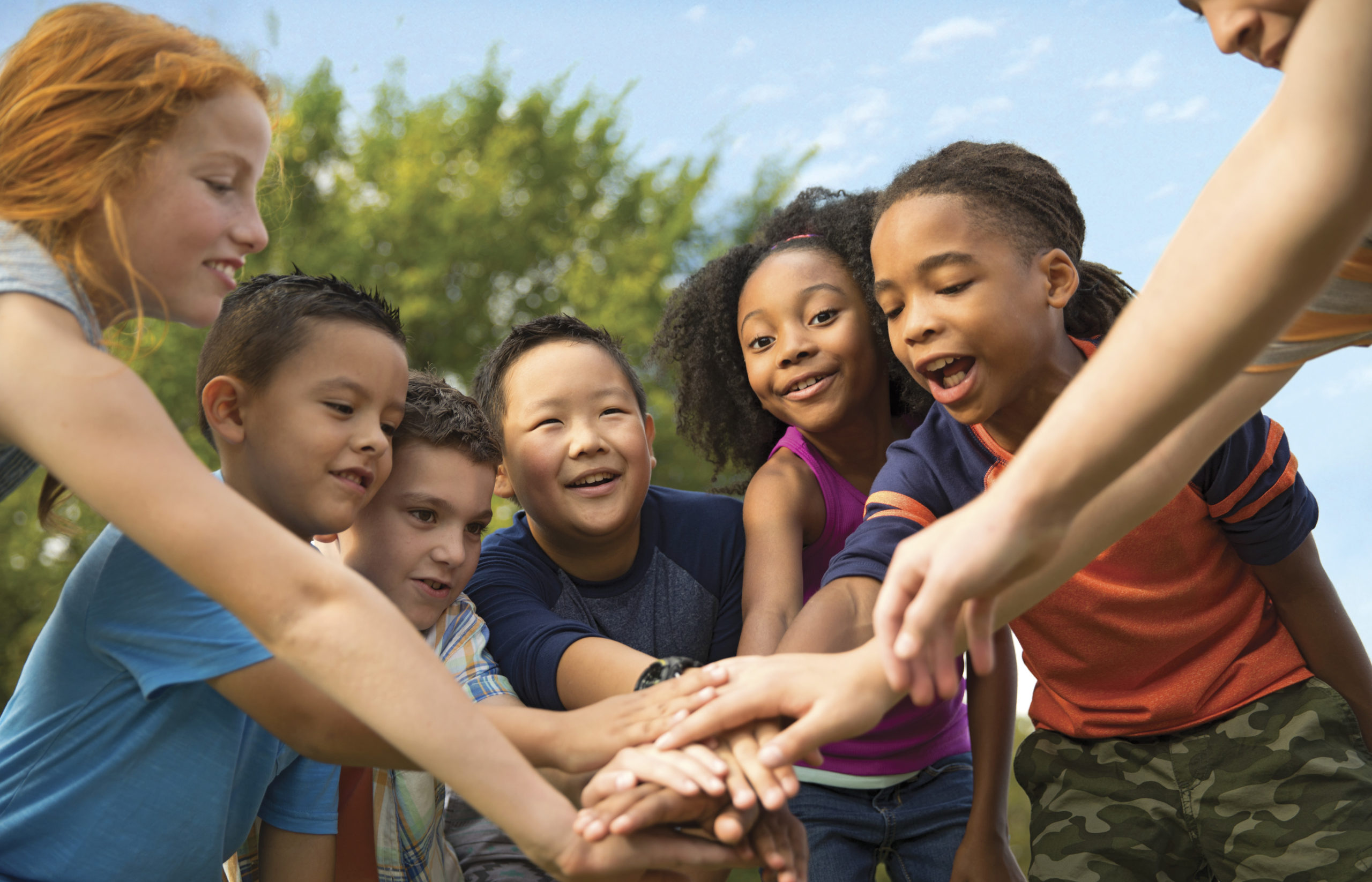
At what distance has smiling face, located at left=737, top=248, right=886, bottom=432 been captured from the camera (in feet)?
10.6

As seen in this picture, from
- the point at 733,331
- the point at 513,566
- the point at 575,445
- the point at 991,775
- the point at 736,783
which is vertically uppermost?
the point at 733,331

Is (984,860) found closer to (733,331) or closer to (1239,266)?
(733,331)

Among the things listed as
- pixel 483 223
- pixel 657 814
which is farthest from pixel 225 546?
pixel 483 223

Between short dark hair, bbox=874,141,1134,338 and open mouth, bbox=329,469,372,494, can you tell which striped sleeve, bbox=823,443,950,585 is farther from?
open mouth, bbox=329,469,372,494

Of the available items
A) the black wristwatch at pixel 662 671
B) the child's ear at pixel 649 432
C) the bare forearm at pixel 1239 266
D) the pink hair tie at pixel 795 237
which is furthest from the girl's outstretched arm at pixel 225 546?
the pink hair tie at pixel 795 237

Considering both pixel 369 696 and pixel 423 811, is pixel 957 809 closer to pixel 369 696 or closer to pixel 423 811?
pixel 423 811

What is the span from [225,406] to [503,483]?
2.92 ft

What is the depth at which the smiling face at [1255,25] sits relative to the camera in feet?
5.61

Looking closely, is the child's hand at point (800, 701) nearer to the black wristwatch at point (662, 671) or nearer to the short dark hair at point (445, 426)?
the black wristwatch at point (662, 671)

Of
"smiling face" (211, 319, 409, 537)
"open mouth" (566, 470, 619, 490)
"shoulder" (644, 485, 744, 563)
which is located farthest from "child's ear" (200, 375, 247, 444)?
"shoulder" (644, 485, 744, 563)

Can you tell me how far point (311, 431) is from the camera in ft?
8.21

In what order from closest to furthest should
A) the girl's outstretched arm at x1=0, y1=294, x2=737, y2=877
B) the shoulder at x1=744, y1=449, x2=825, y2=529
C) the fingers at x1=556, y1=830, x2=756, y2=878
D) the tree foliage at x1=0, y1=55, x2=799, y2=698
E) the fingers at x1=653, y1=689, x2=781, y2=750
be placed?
the girl's outstretched arm at x1=0, y1=294, x2=737, y2=877 < the fingers at x1=556, y1=830, x2=756, y2=878 < the fingers at x1=653, y1=689, x2=781, y2=750 < the shoulder at x1=744, y1=449, x2=825, y2=529 < the tree foliage at x1=0, y1=55, x2=799, y2=698

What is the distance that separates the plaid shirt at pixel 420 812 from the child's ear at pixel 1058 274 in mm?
1730

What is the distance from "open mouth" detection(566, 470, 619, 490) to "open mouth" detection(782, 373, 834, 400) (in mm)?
651
